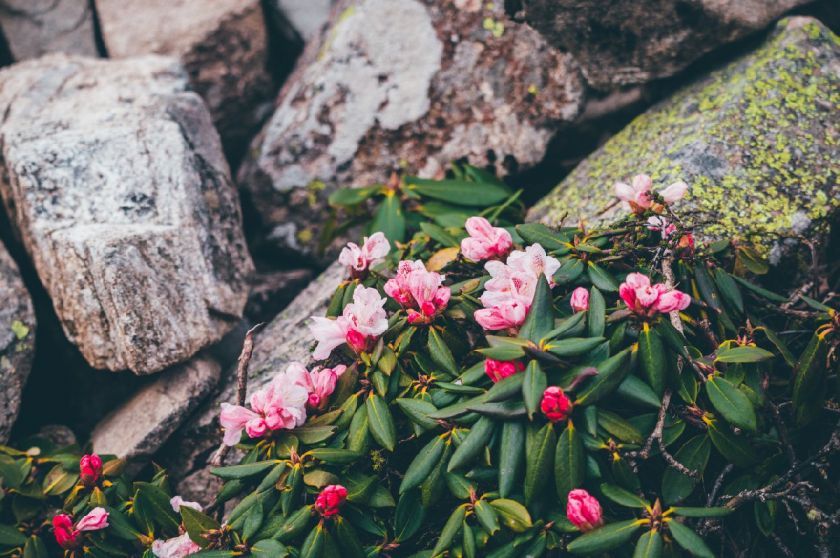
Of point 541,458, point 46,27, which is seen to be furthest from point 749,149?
point 46,27

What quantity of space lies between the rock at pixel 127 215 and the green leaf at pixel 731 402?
1.51 m

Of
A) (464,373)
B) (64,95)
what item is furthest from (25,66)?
(464,373)

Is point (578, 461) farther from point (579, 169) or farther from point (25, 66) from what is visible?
point (25, 66)

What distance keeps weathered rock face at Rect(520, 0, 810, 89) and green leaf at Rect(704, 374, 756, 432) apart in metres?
1.33

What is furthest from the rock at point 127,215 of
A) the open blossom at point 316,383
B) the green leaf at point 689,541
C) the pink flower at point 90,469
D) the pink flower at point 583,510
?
the green leaf at point 689,541

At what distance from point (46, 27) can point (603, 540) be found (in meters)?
3.29

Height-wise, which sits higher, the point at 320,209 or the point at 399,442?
the point at 320,209

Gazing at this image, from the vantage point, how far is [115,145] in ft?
7.61

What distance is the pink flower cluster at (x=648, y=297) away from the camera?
1527 millimetres

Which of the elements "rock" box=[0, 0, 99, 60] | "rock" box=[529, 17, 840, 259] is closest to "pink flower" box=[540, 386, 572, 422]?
"rock" box=[529, 17, 840, 259]

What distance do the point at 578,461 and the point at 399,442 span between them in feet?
1.57

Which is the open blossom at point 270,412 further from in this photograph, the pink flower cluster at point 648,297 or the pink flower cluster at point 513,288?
the pink flower cluster at point 648,297

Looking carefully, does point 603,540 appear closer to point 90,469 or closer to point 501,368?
point 501,368

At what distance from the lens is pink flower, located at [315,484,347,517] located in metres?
1.54
